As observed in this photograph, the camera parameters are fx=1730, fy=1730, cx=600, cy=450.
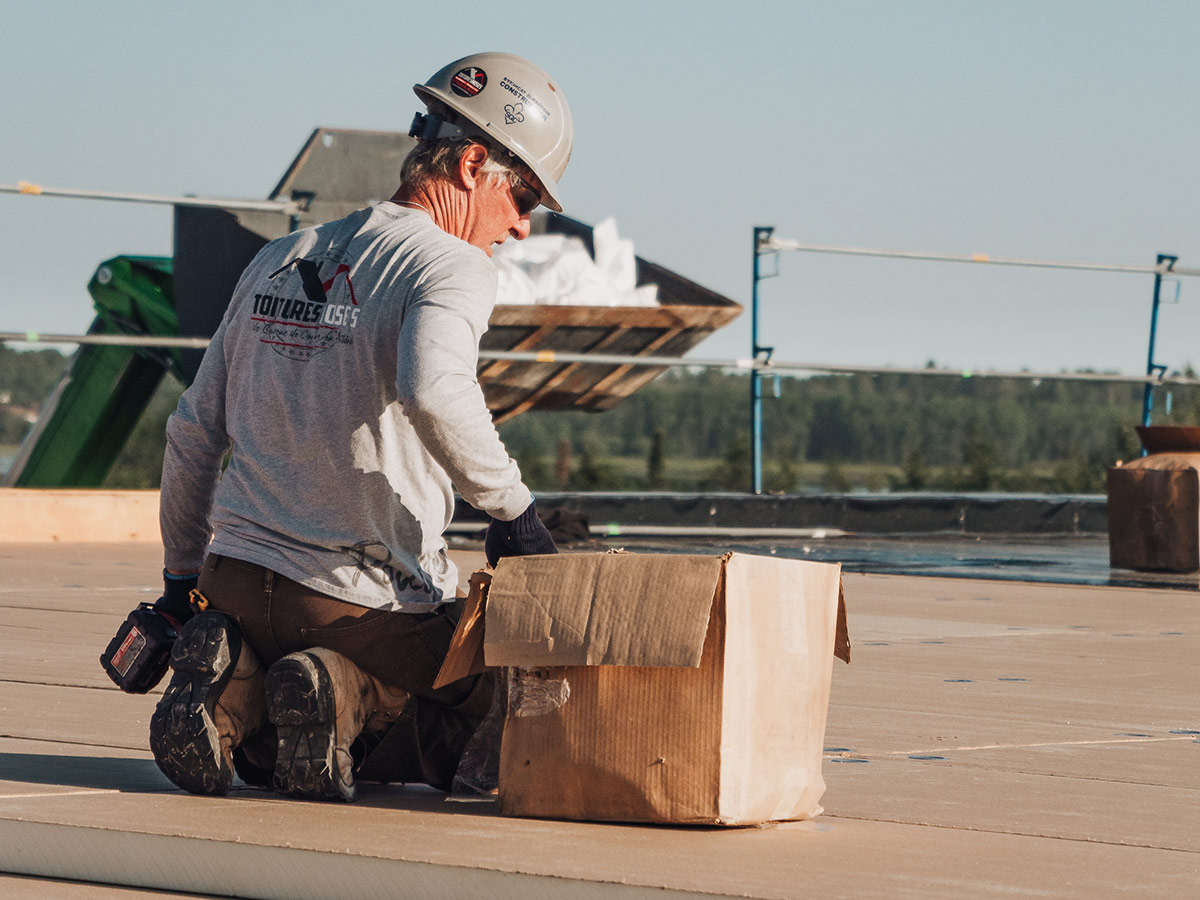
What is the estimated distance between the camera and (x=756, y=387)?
11734 mm

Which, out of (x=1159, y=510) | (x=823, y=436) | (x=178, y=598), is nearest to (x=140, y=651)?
(x=178, y=598)

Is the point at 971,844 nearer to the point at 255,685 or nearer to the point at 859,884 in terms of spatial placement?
the point at 859,884

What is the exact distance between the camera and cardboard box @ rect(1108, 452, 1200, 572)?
9.22 m

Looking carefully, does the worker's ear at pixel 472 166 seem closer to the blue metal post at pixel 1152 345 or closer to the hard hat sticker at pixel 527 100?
the hard hat sticker at pixel 527 100

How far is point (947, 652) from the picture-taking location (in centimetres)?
581

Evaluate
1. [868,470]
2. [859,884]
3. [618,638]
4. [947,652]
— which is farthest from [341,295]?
[868,470]

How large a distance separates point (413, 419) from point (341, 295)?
337mm

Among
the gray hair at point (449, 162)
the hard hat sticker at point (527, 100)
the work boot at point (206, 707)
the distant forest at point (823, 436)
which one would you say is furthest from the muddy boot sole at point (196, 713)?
the distant forest at point (823, 436)

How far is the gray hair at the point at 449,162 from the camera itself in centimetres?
335

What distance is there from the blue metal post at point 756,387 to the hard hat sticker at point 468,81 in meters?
8.33

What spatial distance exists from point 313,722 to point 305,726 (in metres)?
0.03

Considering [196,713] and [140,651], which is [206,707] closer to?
[196,713]

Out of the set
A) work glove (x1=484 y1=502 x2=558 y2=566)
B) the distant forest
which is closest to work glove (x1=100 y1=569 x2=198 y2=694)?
work glove (x1=484 y1=502 x2=558 y2=566)

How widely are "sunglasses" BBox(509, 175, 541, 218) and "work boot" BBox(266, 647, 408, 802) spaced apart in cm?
95
